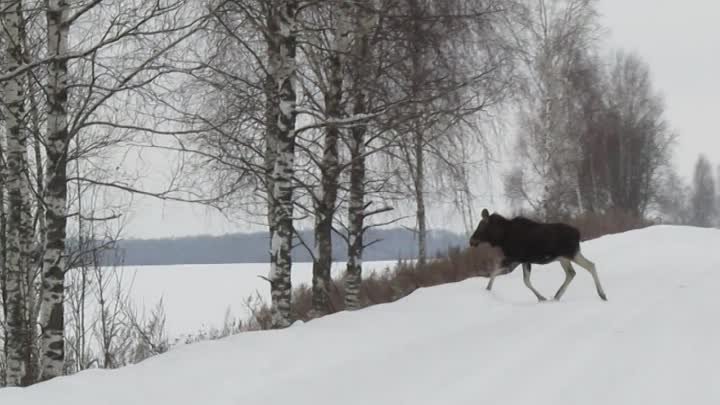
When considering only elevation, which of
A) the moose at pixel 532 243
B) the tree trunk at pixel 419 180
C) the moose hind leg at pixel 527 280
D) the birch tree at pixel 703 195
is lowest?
the moose hind leg at pixel 527 280

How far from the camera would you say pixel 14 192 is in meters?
9.12

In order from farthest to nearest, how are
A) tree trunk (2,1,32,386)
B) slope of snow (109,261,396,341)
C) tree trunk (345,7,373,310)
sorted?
slope of snow (109,261,396,341) → tree trunk (345,7,373,310) → tree trunk (2,1,32,386)

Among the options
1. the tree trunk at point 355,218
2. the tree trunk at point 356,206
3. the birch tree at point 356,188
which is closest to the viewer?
the birch tree at point 356,188

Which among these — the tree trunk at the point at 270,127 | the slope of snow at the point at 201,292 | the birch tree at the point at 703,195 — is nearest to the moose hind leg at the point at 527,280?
the tree trunk at the point at 270,127

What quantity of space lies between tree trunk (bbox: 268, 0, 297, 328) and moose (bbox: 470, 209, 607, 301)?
9.47 ft

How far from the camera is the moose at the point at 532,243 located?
951 centimetres

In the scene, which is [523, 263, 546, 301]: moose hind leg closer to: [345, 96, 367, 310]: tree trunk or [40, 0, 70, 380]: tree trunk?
[345, 96, 367, 310]: tree trunk

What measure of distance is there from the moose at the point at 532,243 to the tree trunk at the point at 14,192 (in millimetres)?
6393

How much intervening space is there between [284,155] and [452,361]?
379 centimetres

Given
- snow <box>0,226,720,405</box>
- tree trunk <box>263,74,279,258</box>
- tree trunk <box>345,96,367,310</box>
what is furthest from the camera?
tree trunk <box>345,96,367,310</box>

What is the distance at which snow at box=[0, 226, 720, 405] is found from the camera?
15.6 ft

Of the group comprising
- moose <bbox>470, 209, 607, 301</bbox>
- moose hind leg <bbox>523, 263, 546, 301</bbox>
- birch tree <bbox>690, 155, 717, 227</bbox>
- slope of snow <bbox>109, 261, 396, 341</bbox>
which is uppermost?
birch tree <bbox>690, 155, 717, 227</bbox>

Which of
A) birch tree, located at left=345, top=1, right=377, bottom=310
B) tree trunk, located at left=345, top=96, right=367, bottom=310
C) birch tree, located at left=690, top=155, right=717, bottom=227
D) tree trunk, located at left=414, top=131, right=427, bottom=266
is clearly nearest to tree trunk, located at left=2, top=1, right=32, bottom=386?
birch tree, located at left=345, top=1, right=377, bottom=310

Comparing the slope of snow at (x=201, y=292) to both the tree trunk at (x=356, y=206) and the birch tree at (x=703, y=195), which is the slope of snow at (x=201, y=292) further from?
the birch tree at (x=703, y=195)
